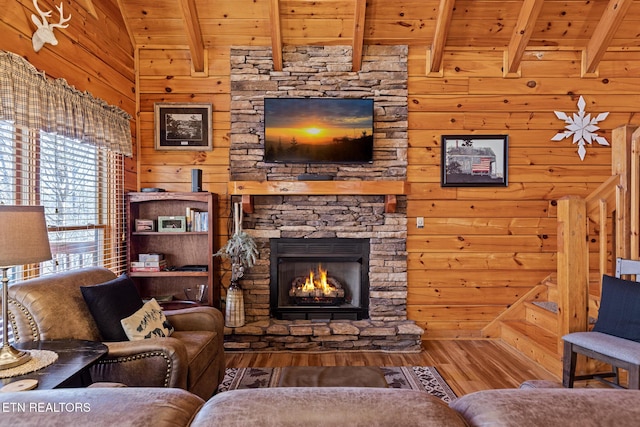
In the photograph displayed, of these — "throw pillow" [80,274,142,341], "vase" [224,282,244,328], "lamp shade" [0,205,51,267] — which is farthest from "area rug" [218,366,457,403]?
"lamp shade" [0,205,51,267]

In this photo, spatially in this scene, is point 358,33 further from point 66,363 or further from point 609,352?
point 66,363

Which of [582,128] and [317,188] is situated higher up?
[582,128]

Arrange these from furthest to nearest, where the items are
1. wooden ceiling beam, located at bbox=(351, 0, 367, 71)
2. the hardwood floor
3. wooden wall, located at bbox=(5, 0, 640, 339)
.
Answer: wooden wall, located at bbox=(5, 0, 640, 339), wooden ceiling beam, located at bbox=(351, 0, 367, 71), the hardwood floor

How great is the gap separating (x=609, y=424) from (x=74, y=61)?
3802 mm

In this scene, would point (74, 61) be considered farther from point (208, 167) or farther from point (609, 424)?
point (609, 424)

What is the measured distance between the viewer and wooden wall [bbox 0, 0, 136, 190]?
2545 millimetres

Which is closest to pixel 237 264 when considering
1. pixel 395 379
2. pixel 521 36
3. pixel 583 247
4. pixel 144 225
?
pixel 144 225

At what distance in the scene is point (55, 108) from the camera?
2.79 metres

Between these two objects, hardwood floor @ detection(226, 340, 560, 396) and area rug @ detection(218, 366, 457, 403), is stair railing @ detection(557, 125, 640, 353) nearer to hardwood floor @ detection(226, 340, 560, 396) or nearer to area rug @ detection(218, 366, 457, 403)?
hardwood floor @ detection(226, 340, 560, 396)

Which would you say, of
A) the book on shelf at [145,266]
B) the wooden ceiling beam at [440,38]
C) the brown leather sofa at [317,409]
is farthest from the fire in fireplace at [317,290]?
the brown leather sofa at [317,409]

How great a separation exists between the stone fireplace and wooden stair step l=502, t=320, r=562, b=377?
3.55 ft

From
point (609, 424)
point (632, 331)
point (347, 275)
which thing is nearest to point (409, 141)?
point (347, 275)

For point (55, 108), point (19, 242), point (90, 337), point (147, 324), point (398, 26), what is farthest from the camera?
point (398, 26)

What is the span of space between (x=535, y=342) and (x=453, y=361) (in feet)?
2.41
